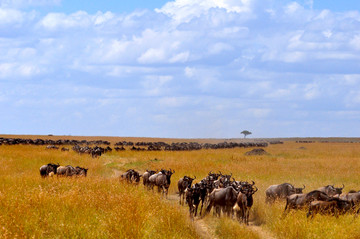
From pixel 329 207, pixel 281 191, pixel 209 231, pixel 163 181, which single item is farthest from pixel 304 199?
pixel 163 181

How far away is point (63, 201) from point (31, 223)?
225cm

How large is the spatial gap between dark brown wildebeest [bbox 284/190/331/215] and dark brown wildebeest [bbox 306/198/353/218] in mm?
449

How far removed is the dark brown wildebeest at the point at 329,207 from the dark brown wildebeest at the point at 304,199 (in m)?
0.45

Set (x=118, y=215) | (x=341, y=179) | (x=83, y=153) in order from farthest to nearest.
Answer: (x=83, y=153) → (x=341, y=179) → (x=118, y=215)

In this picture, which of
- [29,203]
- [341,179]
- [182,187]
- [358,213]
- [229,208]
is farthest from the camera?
[341,179]

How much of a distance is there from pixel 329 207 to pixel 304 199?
98 cm

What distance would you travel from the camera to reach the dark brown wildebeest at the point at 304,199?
12859 millimetres

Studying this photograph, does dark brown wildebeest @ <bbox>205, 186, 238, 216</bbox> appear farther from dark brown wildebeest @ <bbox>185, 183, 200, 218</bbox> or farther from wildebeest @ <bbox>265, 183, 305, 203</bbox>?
wildebeest @ <bbox>265, 183, 305, 203</bbox>

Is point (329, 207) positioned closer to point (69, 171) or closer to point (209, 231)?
point (209, 231)

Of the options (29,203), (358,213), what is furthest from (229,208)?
(29,203)

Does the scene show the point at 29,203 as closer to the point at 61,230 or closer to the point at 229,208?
the point at 61,230

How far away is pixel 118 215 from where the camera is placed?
9758 mm

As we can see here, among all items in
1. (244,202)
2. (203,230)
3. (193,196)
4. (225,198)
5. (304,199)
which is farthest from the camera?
(193,196)

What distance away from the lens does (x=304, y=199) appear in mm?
13016
